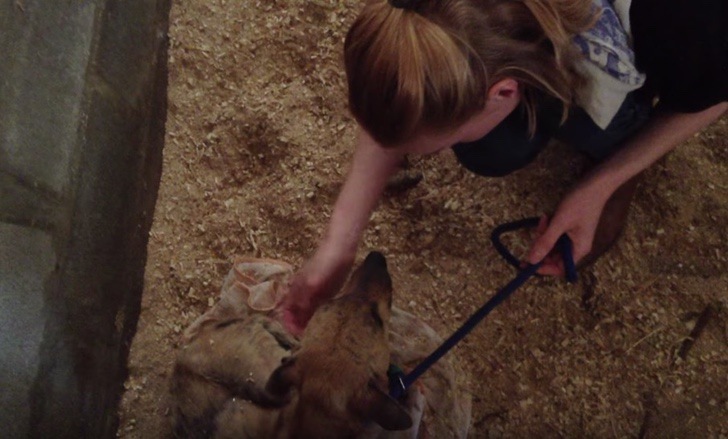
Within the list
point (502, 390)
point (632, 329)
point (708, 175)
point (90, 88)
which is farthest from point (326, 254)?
point (708, 175)

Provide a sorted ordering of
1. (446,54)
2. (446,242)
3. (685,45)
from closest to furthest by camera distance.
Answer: (446,54) → (685,45) → (446,242)

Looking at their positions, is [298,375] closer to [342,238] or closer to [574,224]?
[342,238]

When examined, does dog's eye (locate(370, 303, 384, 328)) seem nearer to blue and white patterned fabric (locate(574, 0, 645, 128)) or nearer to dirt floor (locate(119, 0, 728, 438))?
dirt floor (locate(119, 0, 728, 438))

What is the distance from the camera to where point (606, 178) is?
5.29ft

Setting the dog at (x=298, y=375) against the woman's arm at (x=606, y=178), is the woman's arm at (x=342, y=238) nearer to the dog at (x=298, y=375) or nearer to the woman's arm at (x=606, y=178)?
the dog at (x=298, y=375)

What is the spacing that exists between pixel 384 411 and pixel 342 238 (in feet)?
1.74

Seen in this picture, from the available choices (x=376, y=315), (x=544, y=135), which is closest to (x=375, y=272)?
(x=376, y=315)

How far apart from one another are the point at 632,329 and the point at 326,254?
1.07 m

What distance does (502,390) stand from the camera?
190 cm

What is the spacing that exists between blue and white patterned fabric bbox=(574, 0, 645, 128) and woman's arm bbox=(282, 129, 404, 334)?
52cm

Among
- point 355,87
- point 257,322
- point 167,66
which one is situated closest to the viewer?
point 355,87

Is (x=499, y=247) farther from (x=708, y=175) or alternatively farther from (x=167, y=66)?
(x=167, y=66)

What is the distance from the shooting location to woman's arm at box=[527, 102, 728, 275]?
1513mm

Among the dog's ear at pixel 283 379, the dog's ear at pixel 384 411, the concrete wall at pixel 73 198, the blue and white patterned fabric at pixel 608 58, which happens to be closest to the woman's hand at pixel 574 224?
the blue and white patterned fabric at pixel 608 58
